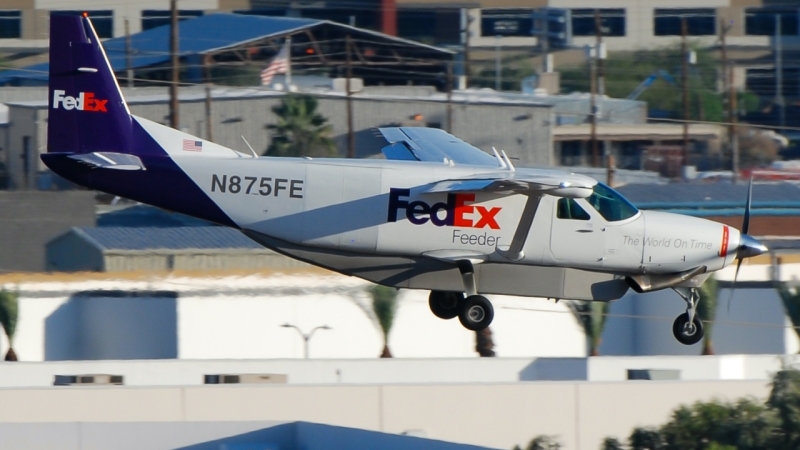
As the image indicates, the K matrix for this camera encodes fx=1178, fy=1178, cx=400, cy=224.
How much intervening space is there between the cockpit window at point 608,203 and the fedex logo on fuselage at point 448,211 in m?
1.50

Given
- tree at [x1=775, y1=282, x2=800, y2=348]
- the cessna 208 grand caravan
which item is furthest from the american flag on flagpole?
the cessna 208 grand caravan

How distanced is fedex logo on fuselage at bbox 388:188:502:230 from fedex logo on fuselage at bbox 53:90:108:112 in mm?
4564

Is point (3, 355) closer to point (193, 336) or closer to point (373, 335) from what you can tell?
point (193, 336)

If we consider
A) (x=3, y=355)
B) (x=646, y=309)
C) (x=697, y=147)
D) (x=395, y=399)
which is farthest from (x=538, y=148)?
(x=395, y=399)

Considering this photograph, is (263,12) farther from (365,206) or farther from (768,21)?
(365,206)

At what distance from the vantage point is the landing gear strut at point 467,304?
58.2 feet

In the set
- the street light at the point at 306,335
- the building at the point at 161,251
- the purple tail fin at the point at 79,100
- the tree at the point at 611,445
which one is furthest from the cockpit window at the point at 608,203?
the building at the point at 161,251

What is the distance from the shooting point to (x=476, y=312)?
1825 cm

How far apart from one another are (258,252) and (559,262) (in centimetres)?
2300

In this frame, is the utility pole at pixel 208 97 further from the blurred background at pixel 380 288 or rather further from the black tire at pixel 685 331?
the black tire at pixel 685 331

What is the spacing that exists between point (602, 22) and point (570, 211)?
217 feet

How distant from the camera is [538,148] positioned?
59.0 m

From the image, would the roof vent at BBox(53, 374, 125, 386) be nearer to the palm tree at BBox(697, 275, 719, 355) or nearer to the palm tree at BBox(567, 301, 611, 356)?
the palm tree at BBox(567, 301, 611, 356)

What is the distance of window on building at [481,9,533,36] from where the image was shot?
8069 centimetres
